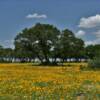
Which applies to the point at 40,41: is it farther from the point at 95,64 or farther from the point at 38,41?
the point at 95,64

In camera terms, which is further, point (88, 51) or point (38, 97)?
point (88, 51)

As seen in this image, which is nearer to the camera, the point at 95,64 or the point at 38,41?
the point at 95,64

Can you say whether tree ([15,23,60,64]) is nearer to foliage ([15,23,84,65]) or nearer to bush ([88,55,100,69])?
foliage ([15,23,84,65])

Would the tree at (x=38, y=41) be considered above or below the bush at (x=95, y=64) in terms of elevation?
above

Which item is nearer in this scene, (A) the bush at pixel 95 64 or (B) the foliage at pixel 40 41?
(A) the bush at pixel 95 64

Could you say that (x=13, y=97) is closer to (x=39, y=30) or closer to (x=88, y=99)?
(x=88, y=99)

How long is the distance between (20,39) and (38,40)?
514 centimetres

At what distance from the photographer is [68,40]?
120 meters

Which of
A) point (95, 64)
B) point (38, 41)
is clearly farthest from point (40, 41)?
point (95, 64)

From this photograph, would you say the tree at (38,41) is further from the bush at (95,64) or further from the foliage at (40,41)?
the bush at (95,64)

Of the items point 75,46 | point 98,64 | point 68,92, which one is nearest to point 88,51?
point 75,46

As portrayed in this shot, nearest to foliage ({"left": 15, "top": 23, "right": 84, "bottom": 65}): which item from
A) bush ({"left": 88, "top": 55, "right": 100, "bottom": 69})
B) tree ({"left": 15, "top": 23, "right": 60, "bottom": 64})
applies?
tree ({"left": 15, "top": 23, "right": 60, "bottom": 64})

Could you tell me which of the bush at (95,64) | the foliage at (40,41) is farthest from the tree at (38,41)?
the bush at (95,64)

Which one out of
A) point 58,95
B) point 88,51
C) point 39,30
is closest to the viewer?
point 58,95
